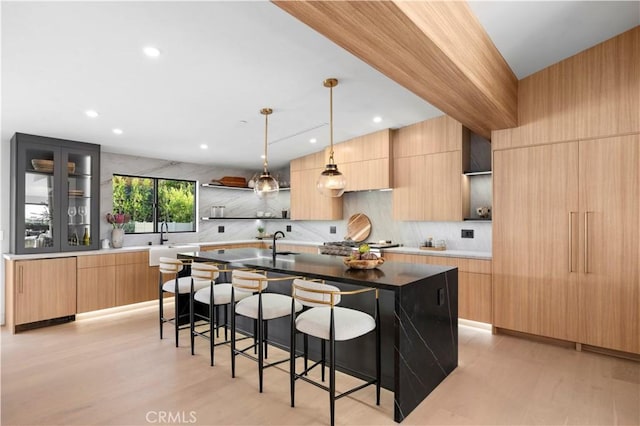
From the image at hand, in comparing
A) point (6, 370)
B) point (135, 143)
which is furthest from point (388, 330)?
point (135, 143)

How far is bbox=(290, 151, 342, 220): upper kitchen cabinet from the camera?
5793 millimetres

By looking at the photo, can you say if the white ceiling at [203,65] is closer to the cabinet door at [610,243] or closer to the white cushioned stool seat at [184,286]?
the cabinet door at [610,243]

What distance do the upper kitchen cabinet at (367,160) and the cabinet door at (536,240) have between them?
59.6 inches

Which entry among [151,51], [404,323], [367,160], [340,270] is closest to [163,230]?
[367,160]

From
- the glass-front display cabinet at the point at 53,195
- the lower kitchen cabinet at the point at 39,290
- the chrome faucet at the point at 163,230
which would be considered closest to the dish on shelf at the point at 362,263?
the lower kitchen cabinet at the point at 39,290

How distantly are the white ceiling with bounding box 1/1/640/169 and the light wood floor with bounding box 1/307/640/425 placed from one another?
7.77ft

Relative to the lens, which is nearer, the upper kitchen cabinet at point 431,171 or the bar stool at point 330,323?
the bar stool at point 330,323

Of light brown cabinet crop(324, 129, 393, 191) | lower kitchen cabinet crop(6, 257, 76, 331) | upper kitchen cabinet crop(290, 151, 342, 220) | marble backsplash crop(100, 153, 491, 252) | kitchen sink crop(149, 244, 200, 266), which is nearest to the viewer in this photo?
lower kitchen cabinet crop(6, 257, 76, 331)

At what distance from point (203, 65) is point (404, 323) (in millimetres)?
2414

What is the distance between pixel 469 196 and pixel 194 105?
3.53 meters

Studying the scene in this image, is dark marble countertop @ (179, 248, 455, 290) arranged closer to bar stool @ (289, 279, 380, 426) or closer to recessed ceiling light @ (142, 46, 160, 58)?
bar stool @ (289, 279, 380, 426)

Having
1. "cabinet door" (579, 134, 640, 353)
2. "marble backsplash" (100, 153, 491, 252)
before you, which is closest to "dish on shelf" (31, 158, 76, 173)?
"marble backsplash" (100, 153, 491, 252)

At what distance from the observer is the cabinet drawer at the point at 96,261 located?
4.26 m

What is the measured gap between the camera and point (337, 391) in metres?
2.58
